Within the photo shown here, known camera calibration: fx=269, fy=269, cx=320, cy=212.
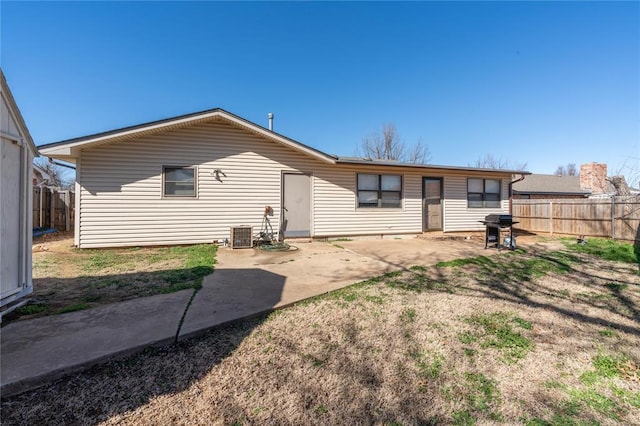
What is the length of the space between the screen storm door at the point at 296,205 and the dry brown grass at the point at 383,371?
5.55m

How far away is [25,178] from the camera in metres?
2.98

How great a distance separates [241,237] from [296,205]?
2.17 meters

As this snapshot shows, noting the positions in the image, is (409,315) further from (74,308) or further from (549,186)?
(549,186)

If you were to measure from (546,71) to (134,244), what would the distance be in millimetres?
15666

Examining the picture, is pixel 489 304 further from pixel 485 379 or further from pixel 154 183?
pixel 154 183

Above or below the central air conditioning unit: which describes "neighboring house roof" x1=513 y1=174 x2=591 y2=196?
above

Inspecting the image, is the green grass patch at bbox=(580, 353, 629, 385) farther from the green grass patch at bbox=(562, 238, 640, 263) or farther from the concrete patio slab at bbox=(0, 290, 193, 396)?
the green grass patch at bbox=(562, 238, 640, 263)

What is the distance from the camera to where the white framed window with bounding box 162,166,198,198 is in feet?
26.0

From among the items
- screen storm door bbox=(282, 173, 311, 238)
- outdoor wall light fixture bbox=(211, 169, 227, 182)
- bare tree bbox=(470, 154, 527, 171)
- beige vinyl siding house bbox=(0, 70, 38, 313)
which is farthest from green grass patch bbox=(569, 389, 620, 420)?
bare tree bbox=(470, 154, 527, 171)

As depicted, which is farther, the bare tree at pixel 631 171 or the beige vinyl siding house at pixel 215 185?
the bare tree at pixel 631 171

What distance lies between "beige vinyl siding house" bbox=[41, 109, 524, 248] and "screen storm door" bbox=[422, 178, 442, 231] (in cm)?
46

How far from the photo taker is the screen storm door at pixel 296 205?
9.00 metres

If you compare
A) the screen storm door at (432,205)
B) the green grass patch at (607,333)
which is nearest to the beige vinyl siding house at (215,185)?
the screen storm door at (432,205)

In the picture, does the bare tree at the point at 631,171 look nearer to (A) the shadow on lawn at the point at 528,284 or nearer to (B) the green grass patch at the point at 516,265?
(B) the green grass patch at the point at 516,265
